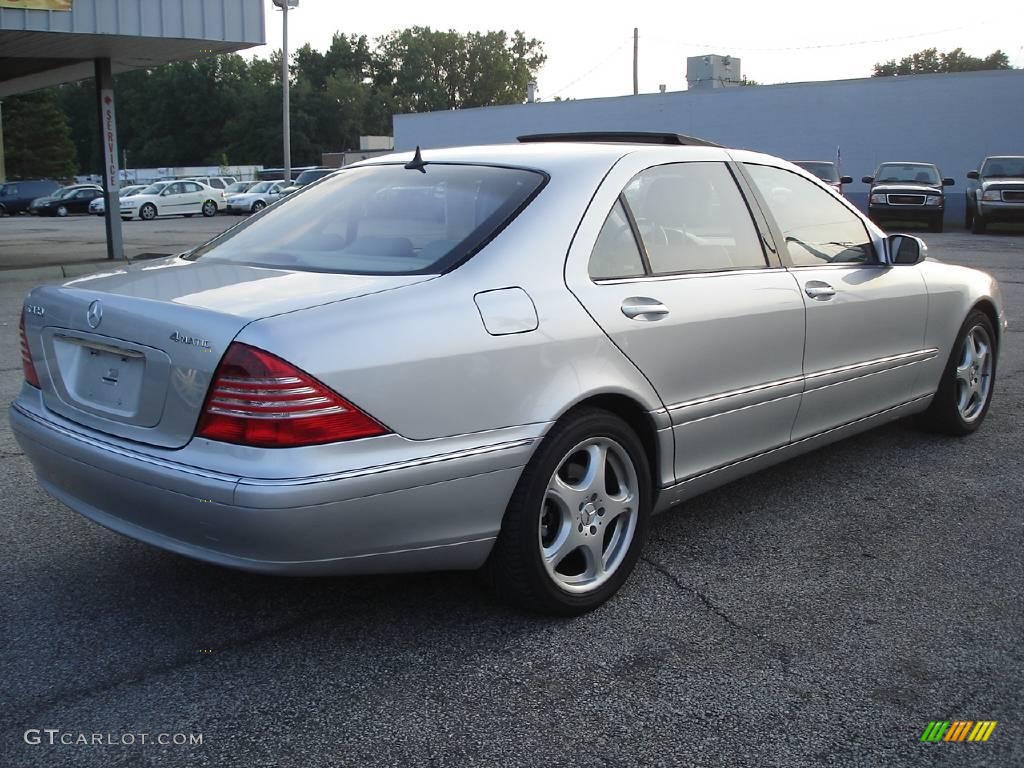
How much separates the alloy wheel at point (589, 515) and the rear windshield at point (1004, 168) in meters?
23.5

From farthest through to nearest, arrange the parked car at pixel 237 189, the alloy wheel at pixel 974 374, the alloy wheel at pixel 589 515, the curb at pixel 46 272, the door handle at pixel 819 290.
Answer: the parked car at pixel 237 189 < the curb at pixel 46 272 < the alloy wheel at pixel 974 374 < the door handle at pixel 819 290 < the alloy wheel at pixel 589 515

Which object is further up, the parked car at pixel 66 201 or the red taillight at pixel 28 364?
the parked car at pixel 66 201

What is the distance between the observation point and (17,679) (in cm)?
291

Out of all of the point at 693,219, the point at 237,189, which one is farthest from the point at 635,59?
the point at 693,219

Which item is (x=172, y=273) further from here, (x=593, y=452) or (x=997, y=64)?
(x=997, y=64)

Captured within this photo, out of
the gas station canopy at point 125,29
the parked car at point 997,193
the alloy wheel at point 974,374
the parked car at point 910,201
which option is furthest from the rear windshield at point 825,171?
the alloy wheel at point 974,374

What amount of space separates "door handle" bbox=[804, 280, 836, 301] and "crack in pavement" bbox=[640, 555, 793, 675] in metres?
1.29

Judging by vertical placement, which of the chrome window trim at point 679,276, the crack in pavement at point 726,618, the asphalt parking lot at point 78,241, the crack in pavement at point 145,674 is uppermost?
the chrome window trim at point 679,276

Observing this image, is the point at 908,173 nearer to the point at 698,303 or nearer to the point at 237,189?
the point at 698,303

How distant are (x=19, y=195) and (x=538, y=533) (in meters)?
44.6

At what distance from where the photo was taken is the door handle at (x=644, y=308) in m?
3.44

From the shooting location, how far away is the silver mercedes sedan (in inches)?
108

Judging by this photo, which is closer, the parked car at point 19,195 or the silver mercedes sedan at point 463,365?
the silver mercedes sedan at point 463,365

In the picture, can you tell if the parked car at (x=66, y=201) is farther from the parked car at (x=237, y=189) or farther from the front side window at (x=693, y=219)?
the front side window at (x=693, y=219)
